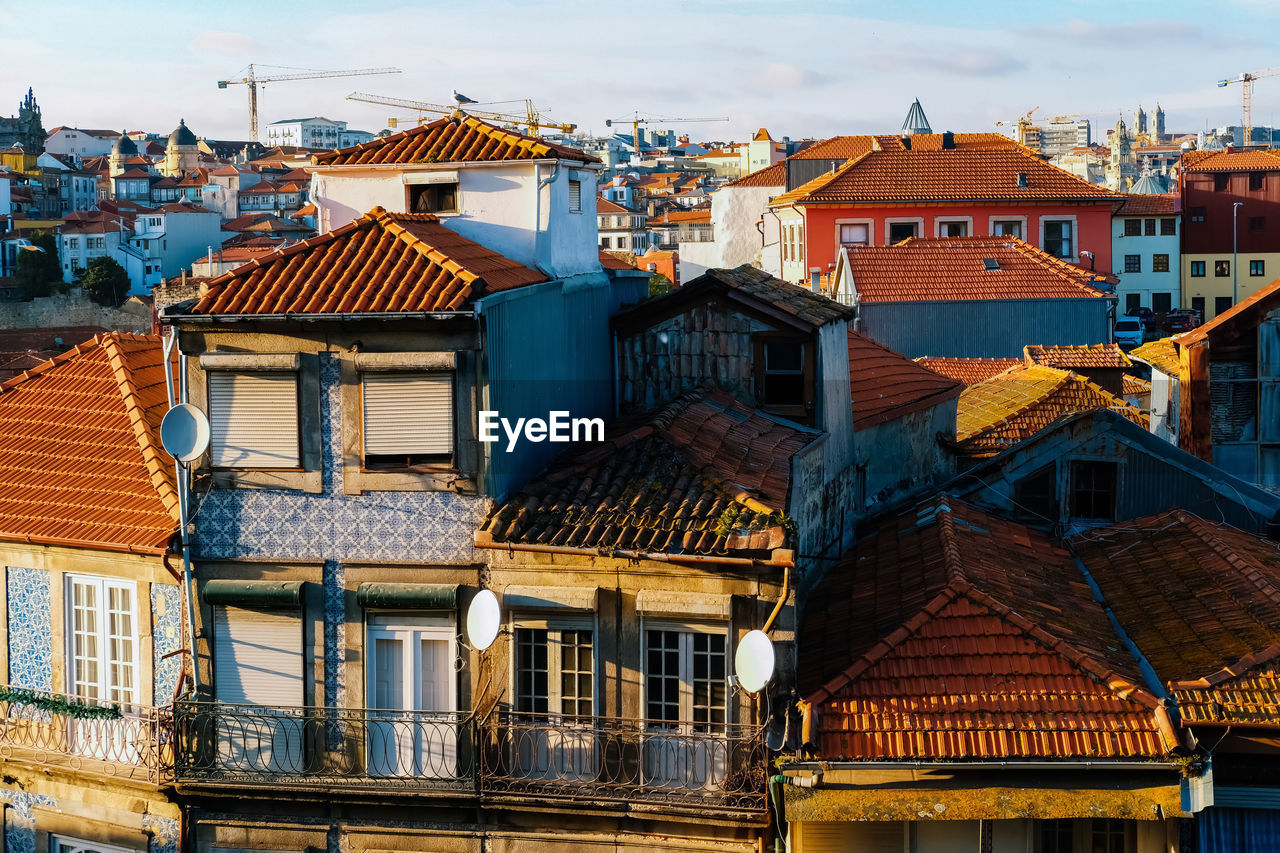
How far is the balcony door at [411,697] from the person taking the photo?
49.9 feet

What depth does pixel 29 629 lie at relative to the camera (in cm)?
1705

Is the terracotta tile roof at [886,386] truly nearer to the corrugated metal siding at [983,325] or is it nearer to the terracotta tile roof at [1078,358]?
the terracotta tile roof at [1078,358]

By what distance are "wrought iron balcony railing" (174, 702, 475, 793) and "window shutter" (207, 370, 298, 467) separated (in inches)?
105

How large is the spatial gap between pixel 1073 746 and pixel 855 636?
2.75 m

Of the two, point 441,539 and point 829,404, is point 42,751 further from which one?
point 829,404

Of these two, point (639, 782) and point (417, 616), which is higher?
point (417, 616)

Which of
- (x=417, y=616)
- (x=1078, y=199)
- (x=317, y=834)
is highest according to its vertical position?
(x=1078, y=199)

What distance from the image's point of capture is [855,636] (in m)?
15.5

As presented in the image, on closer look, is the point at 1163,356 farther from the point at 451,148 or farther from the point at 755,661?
the point at 755,661

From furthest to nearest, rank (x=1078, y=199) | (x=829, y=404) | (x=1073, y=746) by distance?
(x=1078, y=199), (x=829, y=404), (x=1073, y=746)

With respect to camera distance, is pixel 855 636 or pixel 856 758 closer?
pixel 856 758

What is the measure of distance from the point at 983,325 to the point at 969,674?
1033 inches

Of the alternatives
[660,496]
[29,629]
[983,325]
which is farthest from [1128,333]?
[29,629]

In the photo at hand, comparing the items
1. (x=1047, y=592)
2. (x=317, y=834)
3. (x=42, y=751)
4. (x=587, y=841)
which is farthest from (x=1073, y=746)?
(x=42, y=751)
